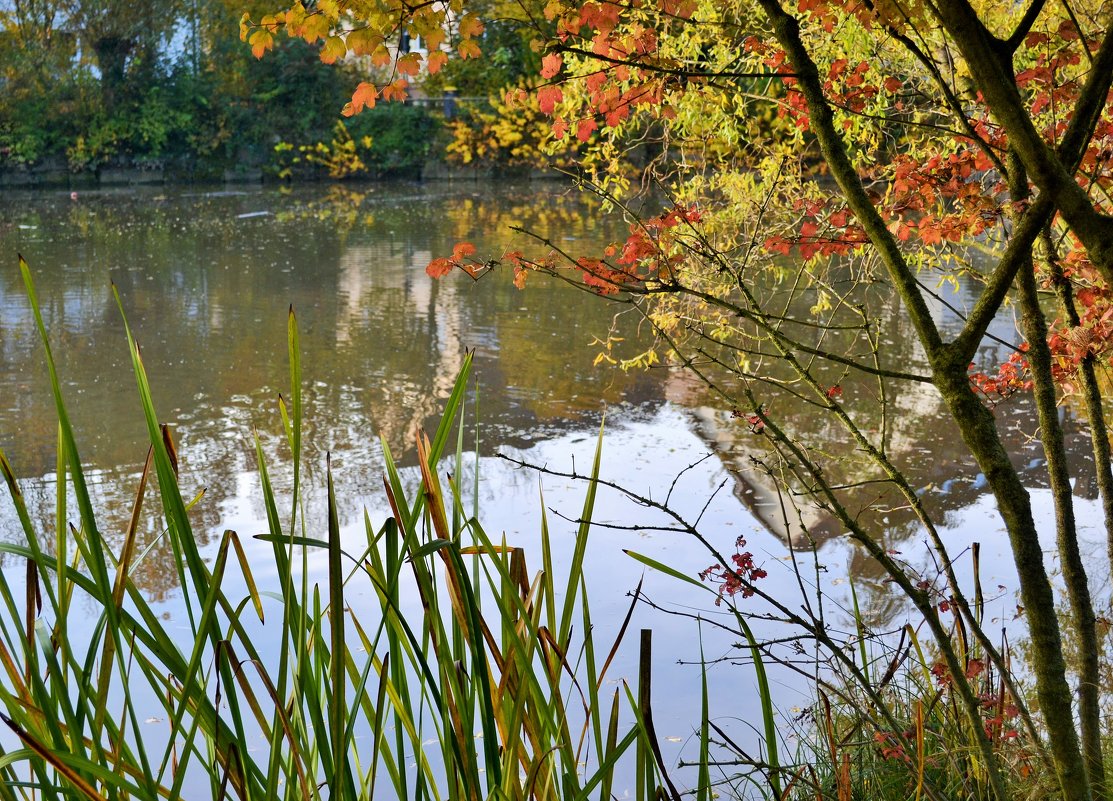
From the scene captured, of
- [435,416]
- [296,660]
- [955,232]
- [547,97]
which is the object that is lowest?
[435,416]

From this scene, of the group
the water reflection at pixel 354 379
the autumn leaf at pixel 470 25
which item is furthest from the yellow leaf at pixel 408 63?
the water reflection at pixel 354 379

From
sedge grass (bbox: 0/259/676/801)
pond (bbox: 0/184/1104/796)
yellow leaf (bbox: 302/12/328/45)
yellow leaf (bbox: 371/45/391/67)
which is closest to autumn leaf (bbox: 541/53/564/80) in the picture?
yellow leaf (bbox: 371/45/391/67)

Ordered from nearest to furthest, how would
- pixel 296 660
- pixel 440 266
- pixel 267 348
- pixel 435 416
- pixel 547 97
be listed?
pixel 296 660 < pixel 440 266 < pixel 547 97 < pixel 435 416 < pixel 267 348

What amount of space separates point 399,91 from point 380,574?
1194mm

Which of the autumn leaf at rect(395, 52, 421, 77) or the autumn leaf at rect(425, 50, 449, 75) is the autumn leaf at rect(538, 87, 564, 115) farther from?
the autumn leaf at rect(395, 52, 421, 77)

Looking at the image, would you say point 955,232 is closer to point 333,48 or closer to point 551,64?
point 551,64

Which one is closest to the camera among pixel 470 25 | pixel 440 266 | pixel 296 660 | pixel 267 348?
pixel 296 660

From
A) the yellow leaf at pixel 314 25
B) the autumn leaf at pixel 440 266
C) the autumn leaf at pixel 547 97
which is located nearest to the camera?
the yellow leaf at pixel 314 25

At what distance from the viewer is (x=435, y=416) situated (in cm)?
565

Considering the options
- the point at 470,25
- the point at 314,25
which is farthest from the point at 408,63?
the point at 314,25

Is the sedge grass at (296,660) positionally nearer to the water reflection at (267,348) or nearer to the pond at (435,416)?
the pond at (435,416)

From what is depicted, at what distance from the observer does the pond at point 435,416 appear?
12.2 ft

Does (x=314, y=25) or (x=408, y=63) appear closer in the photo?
(x=314, y=25)

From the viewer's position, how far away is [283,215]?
1458cm
